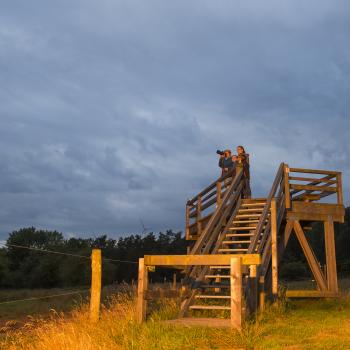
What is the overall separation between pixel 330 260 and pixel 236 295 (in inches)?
330

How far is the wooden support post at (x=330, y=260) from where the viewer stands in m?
14.5

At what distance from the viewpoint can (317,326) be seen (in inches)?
322

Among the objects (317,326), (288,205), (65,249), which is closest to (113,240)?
(65,249)

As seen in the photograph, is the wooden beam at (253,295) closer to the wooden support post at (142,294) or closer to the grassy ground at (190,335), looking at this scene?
the grassy ground at (190,335)

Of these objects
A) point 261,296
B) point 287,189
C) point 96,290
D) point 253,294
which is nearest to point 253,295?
point 253,294

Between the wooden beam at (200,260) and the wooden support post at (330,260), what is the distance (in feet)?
24.2

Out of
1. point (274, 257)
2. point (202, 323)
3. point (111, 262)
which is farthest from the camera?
point (111, 262)

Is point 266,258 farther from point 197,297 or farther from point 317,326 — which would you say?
point 317,326

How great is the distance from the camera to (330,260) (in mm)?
14734

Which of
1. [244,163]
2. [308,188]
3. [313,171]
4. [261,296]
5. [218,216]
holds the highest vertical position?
[244,163]

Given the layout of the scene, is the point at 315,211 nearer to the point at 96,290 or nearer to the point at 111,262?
the point at 96,290

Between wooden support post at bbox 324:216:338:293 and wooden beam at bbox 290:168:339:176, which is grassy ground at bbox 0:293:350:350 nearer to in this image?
wooden support post at bbox 324:216:338:293

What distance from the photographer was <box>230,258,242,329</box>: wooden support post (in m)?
7.17

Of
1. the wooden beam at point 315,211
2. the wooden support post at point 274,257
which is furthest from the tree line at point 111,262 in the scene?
the wooden support post at point 274,257
